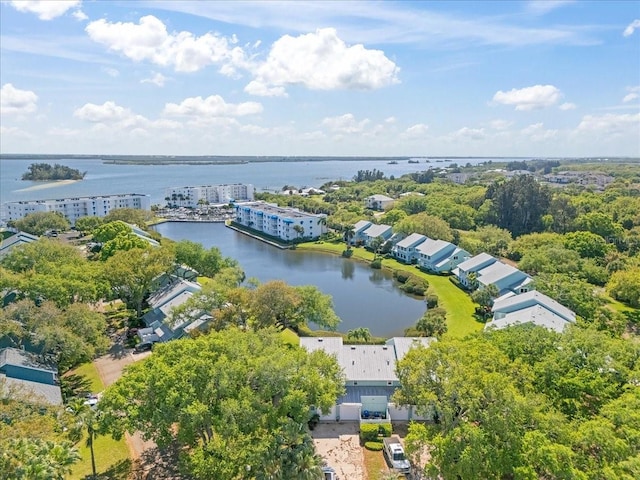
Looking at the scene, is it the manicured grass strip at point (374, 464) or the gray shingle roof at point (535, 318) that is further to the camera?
the gray shingle roof at point (535, 318)

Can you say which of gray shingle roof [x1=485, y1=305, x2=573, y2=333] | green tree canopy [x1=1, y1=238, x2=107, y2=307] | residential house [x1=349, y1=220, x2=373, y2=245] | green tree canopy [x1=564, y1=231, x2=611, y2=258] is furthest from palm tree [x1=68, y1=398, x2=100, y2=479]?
residential house [x1=349, y1=220, x2=373, y2=245]

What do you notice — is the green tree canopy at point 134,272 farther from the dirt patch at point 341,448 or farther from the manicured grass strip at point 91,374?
the dirt patch at point 341,448

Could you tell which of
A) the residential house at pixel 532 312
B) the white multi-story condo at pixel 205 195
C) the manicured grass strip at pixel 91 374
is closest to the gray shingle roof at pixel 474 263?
the residential house at pixel 532 312

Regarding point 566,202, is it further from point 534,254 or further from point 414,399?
point 414,399

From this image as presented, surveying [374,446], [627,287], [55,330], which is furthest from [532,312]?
[55,330]

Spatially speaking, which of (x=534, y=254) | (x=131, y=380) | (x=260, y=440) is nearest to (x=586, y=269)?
(x=534, y=254)

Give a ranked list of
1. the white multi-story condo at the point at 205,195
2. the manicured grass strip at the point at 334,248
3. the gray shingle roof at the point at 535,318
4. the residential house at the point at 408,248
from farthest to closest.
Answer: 1. the white multi-story condo at the point at 205,195
2. the manicured grass strip at the point at 334,248
3. the residential house at the point at 408,248
4. the gray shingle roof at the point at 535,318
